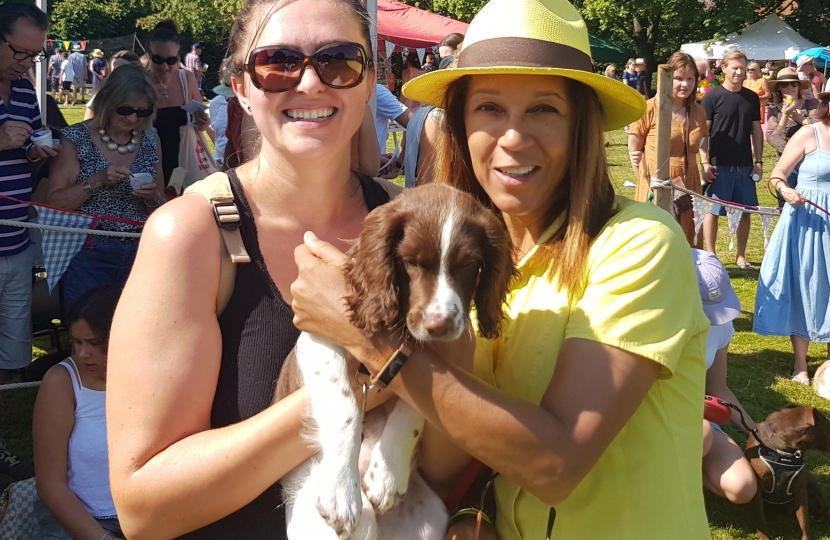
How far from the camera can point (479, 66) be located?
2.30 metres

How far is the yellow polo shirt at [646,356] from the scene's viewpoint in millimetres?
1981

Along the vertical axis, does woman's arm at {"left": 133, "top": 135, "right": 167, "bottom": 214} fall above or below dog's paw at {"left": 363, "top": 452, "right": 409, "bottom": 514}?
below

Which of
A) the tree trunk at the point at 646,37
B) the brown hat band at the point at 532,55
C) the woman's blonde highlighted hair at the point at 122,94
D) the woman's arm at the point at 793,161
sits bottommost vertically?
the tree trunk at the point at 646,37

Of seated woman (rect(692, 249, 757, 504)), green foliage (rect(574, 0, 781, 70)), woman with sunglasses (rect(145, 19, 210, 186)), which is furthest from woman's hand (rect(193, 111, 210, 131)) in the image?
green foliage (rect(574, 0, 781, 70))

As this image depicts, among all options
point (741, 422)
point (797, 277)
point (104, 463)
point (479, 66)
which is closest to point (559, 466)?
point (479, 66)

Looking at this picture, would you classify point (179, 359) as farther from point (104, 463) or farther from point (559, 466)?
point (104, 463)

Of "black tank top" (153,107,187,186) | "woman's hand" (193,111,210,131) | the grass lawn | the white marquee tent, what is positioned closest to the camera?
the grass lawn

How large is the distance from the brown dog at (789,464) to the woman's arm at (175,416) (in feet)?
14.2

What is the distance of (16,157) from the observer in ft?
19.3

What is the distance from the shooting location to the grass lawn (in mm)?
5660

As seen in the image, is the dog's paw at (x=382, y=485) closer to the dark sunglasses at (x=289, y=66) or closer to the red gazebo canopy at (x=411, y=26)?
the dark sunglasses at (x=289, y=66)

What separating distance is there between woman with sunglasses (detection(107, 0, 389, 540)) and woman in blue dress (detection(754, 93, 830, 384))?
7307 mm

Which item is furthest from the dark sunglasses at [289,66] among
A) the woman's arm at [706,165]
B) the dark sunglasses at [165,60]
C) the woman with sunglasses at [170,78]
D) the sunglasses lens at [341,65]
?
the woman's arm at [706,165]

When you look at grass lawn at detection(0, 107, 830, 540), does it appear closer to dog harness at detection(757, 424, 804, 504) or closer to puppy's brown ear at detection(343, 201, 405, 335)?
dog harness at detection(757, 424, 804, 504)
